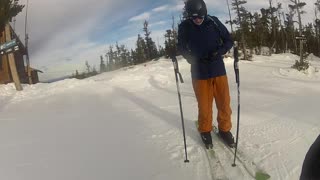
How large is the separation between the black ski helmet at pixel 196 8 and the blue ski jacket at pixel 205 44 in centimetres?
14

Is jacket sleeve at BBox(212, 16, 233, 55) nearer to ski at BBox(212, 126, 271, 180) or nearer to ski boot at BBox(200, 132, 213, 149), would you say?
ski boot at BBox(200, 132, 213, 149)

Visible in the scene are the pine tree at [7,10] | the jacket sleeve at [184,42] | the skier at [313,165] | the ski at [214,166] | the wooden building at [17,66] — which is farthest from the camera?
the wooden building at [17,66]

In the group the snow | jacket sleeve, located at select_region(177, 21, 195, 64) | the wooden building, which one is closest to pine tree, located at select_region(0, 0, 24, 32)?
the wooden building

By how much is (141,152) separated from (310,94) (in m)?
6.16

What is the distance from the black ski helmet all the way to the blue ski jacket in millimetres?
139

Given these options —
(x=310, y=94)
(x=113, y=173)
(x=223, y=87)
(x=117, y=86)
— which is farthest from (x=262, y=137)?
(x=117, y=86)

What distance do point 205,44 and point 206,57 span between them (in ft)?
Result: 0.62

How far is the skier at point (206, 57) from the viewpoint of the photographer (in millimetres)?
5980

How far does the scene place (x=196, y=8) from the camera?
19.2 ft

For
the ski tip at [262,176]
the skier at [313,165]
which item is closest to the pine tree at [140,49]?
the ski tip at [262,176]

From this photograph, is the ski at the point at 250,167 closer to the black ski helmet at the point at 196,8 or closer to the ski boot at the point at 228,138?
the ski boot at the point at 228,138

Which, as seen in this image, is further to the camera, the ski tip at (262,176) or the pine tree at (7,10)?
the pine tree at (7,10)

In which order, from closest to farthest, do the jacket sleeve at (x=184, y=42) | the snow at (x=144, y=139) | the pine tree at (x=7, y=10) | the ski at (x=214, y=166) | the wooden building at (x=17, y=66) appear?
the ski at (x=214, y=166) → the snow at (x=144, y=139) → the jacket sleeve at (x=184, y=42) → the pine tree at (x=7, y=10) → the wooden building at (x=17, y=66)

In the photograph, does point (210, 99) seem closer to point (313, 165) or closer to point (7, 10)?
point (313, 165)
